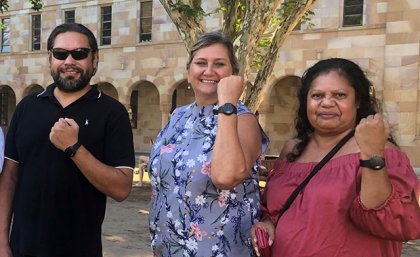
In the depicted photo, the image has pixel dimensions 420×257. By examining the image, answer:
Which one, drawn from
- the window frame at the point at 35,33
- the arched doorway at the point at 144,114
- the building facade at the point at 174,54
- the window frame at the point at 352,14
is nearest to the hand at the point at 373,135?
the building facade at the point at 174,54

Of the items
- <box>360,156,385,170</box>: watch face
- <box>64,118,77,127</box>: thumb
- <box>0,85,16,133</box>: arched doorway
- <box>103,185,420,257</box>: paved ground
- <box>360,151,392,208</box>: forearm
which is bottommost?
<box>103,185,420,257</box>: paved ground

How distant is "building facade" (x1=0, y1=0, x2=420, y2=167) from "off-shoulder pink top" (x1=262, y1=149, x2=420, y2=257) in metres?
8.91

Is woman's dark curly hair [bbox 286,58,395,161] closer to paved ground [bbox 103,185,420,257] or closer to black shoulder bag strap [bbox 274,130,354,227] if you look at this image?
black shoulder bag strap [bbox 274,130,354,227]

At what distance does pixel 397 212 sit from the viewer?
190 cm

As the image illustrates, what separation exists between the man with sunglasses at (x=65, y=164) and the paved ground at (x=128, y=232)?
147 inches

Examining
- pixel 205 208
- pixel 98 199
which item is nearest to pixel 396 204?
pixel 205 208

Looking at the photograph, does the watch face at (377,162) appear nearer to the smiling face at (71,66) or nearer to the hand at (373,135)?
the hand at (373,135)

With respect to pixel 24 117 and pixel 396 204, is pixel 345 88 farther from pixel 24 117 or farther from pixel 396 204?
pixel 24 117

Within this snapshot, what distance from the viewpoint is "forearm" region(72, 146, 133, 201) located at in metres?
2.41

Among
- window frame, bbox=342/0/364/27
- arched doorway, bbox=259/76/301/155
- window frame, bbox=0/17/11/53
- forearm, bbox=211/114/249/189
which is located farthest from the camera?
window frame, bbox=0/17/11/53

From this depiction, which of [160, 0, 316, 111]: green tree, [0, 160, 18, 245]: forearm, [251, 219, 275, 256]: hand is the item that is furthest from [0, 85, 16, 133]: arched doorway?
[251, 219, 275, 256]: hand

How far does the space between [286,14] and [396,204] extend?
641 cm

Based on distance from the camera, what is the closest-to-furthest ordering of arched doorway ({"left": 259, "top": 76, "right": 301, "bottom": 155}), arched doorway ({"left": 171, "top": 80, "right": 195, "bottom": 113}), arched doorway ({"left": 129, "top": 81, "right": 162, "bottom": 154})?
arched doorway ({"left": 259, "top": 76, "right": 301, "bottom": 155}), arched doorway ({"left": 171, "top": 80, "right": 195, "bottom": 113}), arched doorway ({"left": 129, "top": 81, "right": 162, "bottom": 154})

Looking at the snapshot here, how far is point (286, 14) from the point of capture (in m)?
7.94
